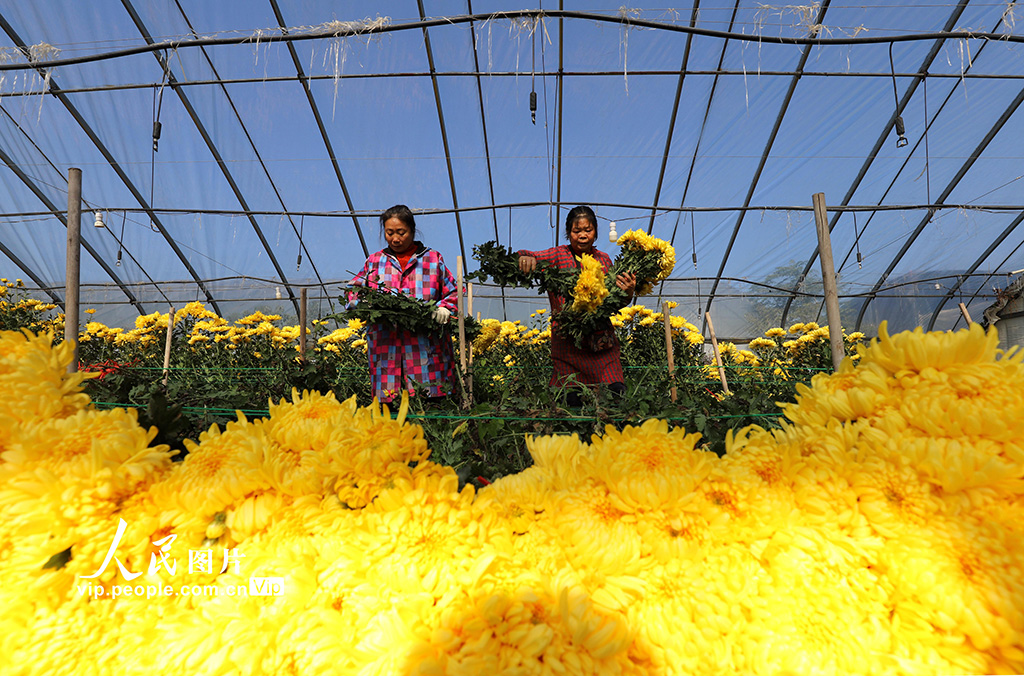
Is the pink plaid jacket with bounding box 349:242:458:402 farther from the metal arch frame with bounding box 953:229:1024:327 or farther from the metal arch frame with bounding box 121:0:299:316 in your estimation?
the metal arch frame with bounding box 953:229:1024:327

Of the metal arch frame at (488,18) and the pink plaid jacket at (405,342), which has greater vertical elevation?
the metal arch frame at (488,18)


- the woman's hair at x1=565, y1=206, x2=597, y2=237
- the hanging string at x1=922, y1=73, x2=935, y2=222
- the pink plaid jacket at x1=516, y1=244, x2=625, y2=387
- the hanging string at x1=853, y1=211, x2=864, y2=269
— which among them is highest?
the hanging string at x1=922, y1=73, x2=935, y2=222

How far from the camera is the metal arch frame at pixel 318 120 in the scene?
609 centimetres

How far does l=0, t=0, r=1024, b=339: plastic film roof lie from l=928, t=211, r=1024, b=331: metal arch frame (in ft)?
0.16

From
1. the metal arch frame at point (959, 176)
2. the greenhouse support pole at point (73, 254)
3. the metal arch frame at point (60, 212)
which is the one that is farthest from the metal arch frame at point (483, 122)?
the metal arch frame at point (959, 176)

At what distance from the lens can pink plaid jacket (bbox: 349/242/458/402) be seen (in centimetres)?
199

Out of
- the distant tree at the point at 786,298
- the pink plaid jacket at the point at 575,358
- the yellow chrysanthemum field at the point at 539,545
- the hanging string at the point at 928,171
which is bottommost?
the yellow chrysanthemum field at the point at 539,545

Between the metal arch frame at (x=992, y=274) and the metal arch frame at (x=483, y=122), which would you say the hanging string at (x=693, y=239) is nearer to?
the metal arch frame at (x=483, y=122)

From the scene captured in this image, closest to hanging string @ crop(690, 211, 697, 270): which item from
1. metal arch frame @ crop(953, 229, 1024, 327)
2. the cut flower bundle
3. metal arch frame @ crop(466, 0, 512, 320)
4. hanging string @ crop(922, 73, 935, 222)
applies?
hanging string @ crop(922, 73, 935, 222)

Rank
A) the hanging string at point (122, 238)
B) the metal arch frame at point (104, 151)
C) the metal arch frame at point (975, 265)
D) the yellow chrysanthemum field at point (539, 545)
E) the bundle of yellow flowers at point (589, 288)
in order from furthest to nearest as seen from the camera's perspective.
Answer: the metal arch frame at point (975, 265) → the hanging string at point (122, 238) → the metal arch frame at point (104, 151) → the bundle of yellow flowers at point (589, 288) → the yellow chrysanthemum field at point (539, 545)

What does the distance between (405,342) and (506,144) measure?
6743 millimetres

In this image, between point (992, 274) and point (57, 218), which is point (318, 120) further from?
point (992, 274)

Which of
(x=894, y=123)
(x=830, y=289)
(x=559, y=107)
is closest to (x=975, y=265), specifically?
(x=894, y=123)

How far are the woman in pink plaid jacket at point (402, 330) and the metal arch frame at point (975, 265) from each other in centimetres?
1108
